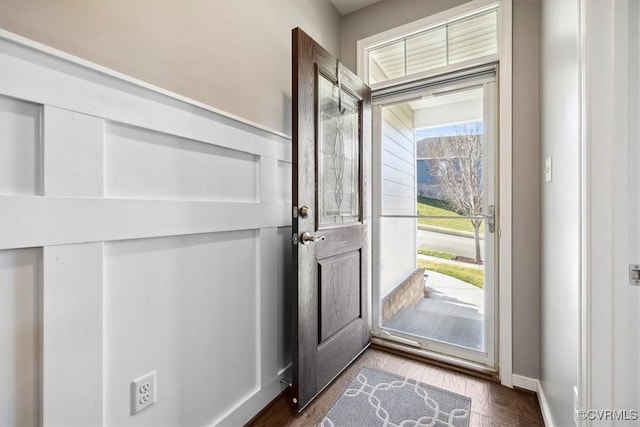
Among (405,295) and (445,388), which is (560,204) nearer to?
(445,388)

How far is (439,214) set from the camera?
2.05 metres

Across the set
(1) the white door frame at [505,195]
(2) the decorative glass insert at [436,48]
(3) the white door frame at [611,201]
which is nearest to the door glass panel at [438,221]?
(1) the white door frame at [505,195]

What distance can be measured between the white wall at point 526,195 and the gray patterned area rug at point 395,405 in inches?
19.5

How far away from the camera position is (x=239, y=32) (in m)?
1.37

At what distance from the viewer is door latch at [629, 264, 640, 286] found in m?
0.79

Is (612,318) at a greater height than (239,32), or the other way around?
(239,32)

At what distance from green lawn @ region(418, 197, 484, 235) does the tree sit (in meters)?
0.04

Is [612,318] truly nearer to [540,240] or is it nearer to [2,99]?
[540,240]

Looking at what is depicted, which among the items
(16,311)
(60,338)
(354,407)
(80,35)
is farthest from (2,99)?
(354,407)

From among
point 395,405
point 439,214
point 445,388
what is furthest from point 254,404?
point 439,214

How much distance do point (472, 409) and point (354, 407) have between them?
62 cm

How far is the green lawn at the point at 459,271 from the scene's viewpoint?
1.94m

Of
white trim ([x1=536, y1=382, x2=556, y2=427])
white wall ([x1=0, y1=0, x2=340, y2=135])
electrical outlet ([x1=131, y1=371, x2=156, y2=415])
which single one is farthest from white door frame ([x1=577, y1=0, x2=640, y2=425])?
electrical outlet ([x1=131, y1=371, x2=156, y2=415])

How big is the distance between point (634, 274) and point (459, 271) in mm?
1247
